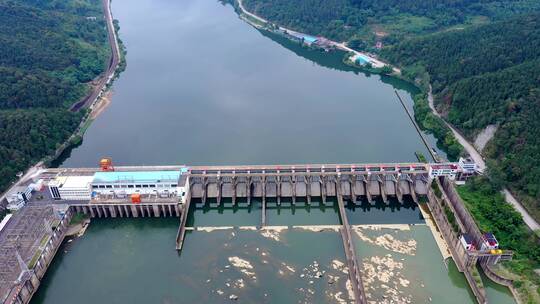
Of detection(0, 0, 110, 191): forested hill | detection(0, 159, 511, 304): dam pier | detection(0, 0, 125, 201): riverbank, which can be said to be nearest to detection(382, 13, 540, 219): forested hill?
detection(0, 159, 511, 304): dam pier

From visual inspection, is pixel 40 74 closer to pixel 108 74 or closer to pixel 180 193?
pixel 108 74

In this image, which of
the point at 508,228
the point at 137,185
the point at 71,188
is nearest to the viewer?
the point at 508,228

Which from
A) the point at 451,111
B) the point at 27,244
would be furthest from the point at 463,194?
the point at 27,244

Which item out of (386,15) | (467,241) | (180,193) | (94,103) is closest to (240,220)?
(180,193)

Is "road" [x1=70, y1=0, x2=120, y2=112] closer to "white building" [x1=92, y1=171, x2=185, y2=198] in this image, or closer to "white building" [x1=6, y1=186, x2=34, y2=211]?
"white building" [x1=6, y1=186, x2=34, y2=211]

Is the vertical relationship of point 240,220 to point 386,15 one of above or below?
below

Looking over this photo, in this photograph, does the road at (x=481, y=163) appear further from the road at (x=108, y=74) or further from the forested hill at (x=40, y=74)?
the road at (x=108, y=74)
